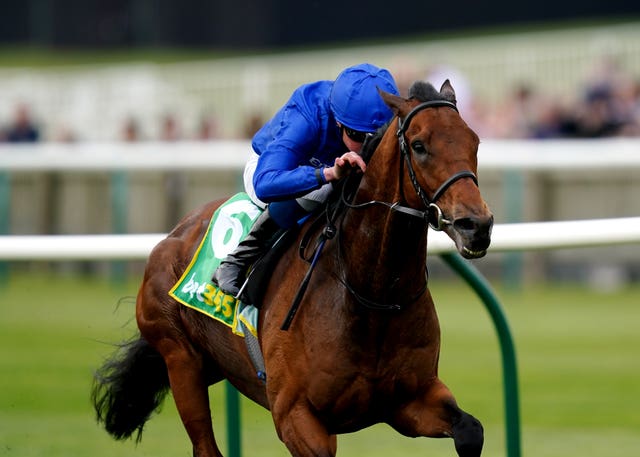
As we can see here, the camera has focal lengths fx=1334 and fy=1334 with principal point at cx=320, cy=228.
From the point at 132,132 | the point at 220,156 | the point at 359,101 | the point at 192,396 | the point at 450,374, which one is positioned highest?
the point at 359,101

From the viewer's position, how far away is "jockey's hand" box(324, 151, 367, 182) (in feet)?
12.0

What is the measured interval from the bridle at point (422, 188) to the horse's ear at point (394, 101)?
0.03 metres

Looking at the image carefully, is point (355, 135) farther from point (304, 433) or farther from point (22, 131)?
point (22, 131)

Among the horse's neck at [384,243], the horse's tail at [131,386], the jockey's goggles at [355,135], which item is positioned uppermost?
the jockey's goggles at [355,135]

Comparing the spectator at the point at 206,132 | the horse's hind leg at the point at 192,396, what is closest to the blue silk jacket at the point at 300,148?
the horse's hind leg at the point at 192,396

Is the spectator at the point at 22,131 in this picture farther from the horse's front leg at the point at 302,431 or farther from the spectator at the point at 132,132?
the horse's front leg at the point at 302,431

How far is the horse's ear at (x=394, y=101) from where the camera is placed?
11.6 ft

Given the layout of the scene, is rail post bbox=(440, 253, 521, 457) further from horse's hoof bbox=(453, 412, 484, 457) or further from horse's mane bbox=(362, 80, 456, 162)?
horse's mane bbox=(362, 80, 456, 162)

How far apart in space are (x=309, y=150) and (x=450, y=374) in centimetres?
384

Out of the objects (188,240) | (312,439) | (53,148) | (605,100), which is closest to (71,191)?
(53,148)

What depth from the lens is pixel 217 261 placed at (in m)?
4.35

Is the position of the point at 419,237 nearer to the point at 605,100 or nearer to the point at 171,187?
the point at 171,187

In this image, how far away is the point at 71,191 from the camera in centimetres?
1185

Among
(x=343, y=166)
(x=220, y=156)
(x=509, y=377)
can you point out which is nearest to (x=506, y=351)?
(x=509, y=377)
